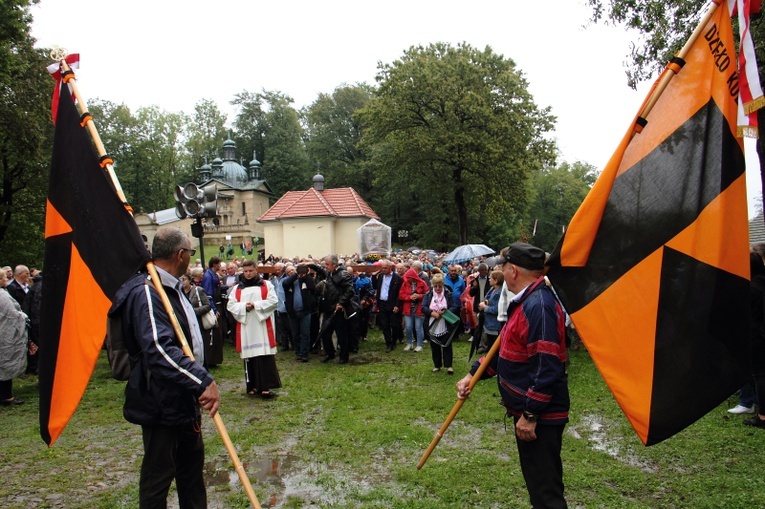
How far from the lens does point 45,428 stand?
367cm

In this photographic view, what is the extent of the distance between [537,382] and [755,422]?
185 inches

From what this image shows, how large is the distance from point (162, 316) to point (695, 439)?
5709 mm

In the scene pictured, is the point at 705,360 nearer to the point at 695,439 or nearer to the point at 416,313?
the point at 695,439

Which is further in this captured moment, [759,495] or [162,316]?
[759,495]

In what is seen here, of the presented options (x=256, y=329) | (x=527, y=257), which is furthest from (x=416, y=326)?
(x=527, y=257)

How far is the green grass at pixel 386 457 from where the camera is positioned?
4.80 m

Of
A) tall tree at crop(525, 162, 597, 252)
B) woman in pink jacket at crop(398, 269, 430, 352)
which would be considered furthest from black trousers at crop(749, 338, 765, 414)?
tall tree at crop(525, 162, 597, 252)

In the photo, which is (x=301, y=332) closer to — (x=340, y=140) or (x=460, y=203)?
(x=460, y=203)

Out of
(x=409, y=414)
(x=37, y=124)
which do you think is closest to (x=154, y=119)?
(x=37, y=124)

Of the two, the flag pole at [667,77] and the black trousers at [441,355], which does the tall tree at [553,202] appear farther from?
the flag pole at [667,77]

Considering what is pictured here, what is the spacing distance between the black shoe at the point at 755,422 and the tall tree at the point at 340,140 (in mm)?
58994

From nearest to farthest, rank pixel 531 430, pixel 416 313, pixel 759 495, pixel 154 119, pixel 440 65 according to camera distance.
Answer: pixel 531 430 → pixel 759 495 → pixel 416 313 → pixel 440 65 → pixel 154 119

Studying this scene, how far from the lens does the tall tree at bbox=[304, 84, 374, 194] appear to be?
65.1 meters

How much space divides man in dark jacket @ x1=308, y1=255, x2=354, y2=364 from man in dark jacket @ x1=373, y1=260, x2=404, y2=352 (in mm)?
1355
